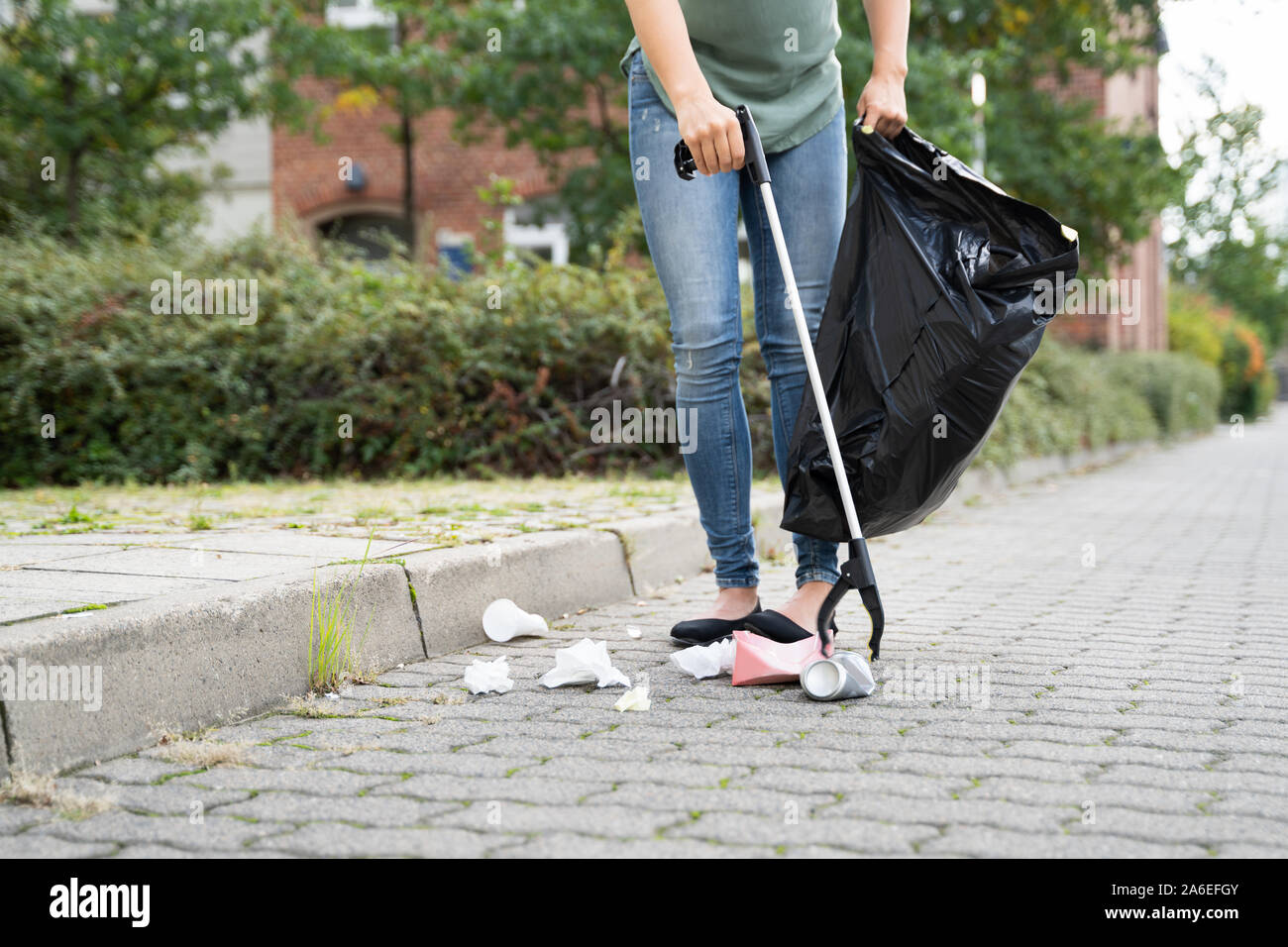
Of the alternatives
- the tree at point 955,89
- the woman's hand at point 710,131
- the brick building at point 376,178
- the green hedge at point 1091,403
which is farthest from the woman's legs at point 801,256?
the brick building at point 376,178

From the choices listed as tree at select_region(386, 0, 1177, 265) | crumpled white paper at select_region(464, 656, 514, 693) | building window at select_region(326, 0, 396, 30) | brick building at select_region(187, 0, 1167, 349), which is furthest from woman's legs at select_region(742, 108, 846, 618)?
building window at select_region(326, 0, 396, 30)

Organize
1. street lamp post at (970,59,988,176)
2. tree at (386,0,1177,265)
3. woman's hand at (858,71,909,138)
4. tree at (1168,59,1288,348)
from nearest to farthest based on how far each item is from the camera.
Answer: woman's hand at (858,71,909,138), street lamp post at (970,59,988,176), tree at (386,0,1177,265), tree at (1168,59,1288,348)

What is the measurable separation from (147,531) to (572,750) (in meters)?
2.33

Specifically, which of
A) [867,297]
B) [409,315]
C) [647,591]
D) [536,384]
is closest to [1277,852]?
[867,297]

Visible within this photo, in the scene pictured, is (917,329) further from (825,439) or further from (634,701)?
(634,701)

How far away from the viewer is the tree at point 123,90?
415 inches

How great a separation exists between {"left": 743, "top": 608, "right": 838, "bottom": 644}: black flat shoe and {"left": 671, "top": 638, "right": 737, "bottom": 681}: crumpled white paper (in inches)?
4.9

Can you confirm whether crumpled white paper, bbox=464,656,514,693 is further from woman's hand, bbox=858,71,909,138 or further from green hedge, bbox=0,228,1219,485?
green hedge, bbox=0,228,1219,485

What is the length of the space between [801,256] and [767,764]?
1.48 metres

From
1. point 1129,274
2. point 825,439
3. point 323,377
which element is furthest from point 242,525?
point 1129,274

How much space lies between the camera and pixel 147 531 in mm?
4113

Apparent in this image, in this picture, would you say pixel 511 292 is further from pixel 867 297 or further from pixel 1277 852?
pixel 1277 852

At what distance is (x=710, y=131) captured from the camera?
2.86 metres

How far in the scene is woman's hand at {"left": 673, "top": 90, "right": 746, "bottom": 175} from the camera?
113 inches
